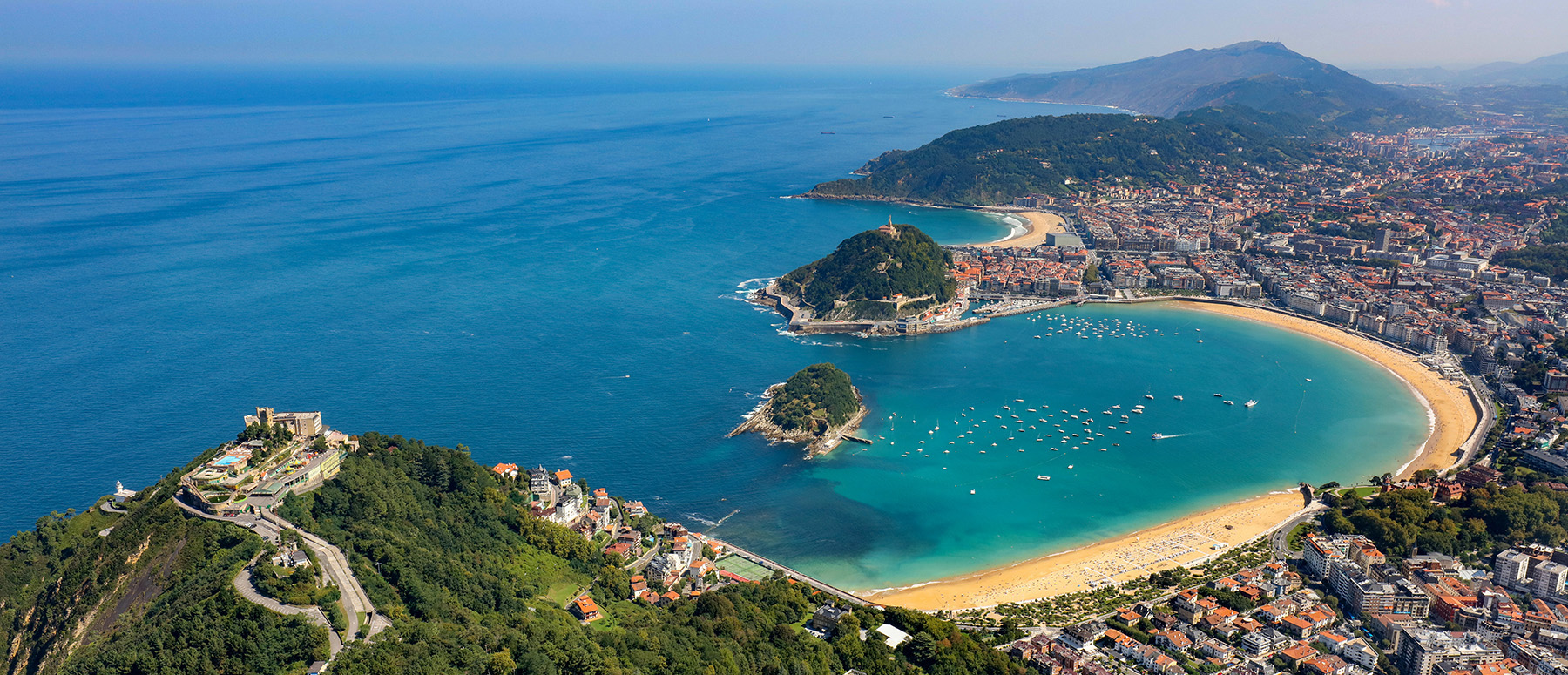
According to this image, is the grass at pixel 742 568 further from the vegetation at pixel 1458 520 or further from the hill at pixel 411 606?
the vegetation at pixel 1458 520

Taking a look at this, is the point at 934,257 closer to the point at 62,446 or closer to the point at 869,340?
the point at 869,340

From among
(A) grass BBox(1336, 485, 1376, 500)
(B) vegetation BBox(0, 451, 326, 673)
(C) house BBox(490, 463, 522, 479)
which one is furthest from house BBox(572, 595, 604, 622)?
(A) grass BBox(1336, 485, 1376, 500)

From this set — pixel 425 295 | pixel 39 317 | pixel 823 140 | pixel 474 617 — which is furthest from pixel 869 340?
pixel 823 140

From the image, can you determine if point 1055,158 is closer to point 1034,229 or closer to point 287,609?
point 1034,229

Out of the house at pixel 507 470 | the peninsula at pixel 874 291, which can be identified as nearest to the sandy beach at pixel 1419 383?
the peninsula at pixel 874 291

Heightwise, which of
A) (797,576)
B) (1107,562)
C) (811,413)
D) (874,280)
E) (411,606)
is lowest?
(1107,562)

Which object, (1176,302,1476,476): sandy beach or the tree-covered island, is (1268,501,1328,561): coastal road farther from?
the tree-covered island

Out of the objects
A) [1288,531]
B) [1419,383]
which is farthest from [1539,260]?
[1288,531]
